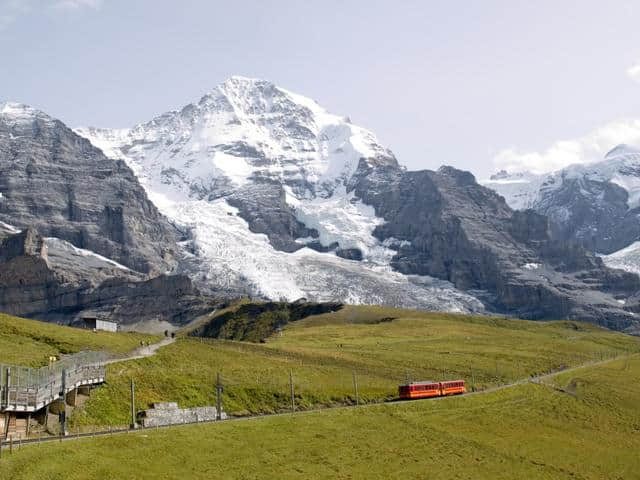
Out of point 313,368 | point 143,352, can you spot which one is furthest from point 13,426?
point 313,368

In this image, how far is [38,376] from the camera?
72.0m

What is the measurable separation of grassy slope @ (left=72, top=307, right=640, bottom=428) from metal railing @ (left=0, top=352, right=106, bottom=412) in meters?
2.62

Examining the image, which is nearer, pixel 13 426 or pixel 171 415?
pixel 13 426

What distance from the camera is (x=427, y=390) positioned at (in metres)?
107

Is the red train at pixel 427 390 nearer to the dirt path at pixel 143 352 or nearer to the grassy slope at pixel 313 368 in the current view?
the grassy slope at pixel 313 368

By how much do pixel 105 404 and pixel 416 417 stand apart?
31969 millimetres

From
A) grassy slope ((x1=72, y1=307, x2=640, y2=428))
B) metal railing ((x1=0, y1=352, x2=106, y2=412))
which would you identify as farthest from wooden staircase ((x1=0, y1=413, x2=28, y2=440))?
grassy slope ((x1=72, y1=307, x2=640, y2=428))

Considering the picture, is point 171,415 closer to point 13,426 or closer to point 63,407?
point 63,407

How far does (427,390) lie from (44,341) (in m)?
49.8

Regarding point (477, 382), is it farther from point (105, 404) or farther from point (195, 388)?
point (105, 404)

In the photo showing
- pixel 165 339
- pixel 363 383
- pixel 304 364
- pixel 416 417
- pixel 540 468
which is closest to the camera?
pixel 540 468

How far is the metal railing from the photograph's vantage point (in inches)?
2569

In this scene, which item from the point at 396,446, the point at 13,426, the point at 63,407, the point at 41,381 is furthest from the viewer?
the point at 396,446

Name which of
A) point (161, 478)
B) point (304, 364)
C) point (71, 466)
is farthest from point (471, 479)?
point (304, 364)
